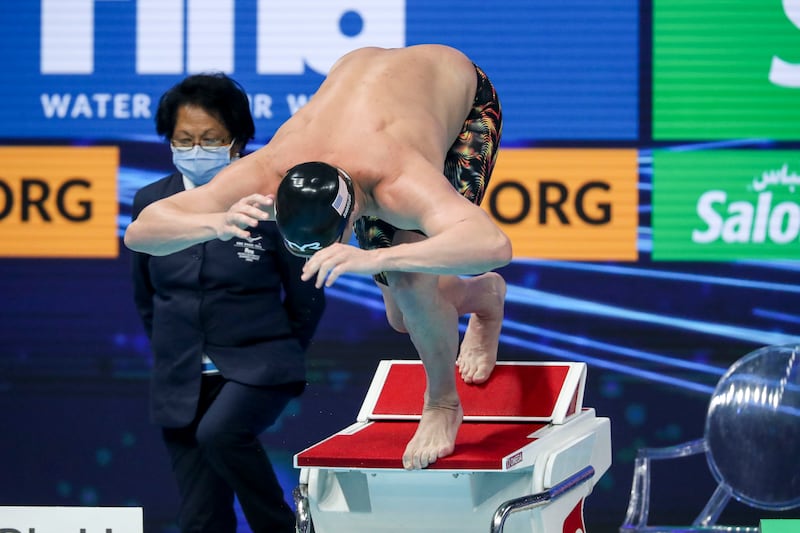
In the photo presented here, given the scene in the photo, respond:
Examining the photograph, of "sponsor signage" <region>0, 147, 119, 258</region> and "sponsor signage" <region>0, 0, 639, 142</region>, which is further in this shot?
"sponsor signage" <region>0, 147, 119, 258</region>

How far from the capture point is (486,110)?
411cm

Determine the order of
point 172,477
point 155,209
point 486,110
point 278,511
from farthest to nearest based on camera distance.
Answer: point 172,477, point 278,511, point 486,110, point 155,209

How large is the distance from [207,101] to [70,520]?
166 centimetres

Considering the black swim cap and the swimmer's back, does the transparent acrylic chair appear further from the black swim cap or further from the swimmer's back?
the black swim cap

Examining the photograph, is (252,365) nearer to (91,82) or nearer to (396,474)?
(396,474)

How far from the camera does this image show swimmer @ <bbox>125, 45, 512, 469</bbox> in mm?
3217

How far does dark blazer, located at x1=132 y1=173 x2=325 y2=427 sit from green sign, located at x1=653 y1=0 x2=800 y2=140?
2.16 metres

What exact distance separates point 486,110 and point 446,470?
1272 mm

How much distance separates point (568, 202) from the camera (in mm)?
5824

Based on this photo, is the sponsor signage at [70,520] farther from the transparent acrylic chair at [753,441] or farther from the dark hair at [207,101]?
the transparent acrylic chair at [753,441]

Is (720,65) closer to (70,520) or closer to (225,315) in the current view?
(225,315)

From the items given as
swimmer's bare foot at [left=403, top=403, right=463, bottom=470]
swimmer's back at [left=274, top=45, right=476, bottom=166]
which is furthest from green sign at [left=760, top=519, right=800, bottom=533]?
swimmer's back at [left=274, top=45, right=476, bottom=166]

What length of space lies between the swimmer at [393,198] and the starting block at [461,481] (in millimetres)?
116

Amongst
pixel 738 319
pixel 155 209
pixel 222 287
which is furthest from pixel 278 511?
pixel 738 319
